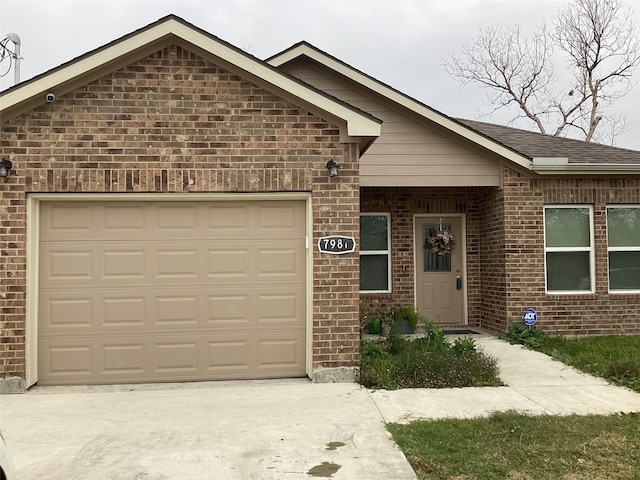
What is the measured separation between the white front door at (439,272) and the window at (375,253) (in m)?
0.63

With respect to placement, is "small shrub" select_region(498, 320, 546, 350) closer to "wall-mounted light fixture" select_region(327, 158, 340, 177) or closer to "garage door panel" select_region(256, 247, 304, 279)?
"garage door panel" select_region(256, 247, 304, 279)

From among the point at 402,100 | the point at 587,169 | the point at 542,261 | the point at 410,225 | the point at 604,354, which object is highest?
the point at 402,100

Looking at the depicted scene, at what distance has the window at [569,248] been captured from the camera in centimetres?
979

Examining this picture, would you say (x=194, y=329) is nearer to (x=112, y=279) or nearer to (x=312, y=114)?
(x=112, y=279)

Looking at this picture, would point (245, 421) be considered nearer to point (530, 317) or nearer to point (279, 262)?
point (279, 262)

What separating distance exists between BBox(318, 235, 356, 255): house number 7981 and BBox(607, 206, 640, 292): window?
19.3 ft

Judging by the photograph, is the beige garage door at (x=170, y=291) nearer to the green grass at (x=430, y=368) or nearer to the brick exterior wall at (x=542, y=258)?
the green grass at (x=430, y=368)

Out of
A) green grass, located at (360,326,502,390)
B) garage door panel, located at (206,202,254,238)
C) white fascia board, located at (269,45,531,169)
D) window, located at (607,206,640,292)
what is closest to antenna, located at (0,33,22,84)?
white fascia board, located at (269,45,531,169)

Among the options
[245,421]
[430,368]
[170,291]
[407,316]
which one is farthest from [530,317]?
[170,291]

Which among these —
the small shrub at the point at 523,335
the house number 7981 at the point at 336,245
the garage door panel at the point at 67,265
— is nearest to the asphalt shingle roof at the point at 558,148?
the small shrub at the point at 523,335

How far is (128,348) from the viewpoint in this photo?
22.1ft

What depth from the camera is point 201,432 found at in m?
4.96

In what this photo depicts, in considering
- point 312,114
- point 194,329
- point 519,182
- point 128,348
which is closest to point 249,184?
point 312,114

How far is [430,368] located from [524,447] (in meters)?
2.25
